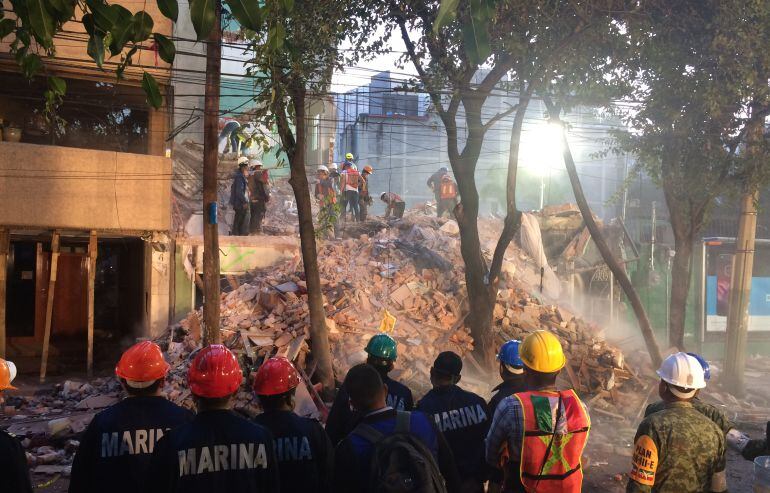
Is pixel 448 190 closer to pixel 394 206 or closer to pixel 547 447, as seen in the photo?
pixel 394 206

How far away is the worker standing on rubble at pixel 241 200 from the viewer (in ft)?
51.0

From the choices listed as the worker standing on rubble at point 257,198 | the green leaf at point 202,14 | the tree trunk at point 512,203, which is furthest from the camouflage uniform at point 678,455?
the worker standing on rubble at point 257,198

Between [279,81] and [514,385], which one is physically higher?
[279,81]

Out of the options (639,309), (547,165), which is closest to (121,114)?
(639,309)

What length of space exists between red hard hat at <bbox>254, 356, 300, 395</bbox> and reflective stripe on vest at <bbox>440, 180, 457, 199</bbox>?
15.9m

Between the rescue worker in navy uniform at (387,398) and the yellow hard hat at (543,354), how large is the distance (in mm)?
888

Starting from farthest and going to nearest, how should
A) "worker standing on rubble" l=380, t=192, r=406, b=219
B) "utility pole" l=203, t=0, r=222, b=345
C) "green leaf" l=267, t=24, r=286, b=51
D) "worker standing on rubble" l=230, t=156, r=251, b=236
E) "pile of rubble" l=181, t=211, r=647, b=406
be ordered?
1. "worker standing on rubble" l=380, t=192, r=406, b=219
2. "worker standing on rubble" l=230, t=156, r=251, b=236
3. "pile of rubble" l=181, t=211, r=647, b=406
4. "utility pole" l=203, t=0, r=222, b=345
5. "green leaf" l=267, t=24, r=286, b=51

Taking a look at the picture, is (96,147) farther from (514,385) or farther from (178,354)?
(514,385)

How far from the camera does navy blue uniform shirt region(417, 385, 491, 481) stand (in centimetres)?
426

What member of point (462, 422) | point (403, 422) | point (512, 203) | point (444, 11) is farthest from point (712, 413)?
point (512, 203)

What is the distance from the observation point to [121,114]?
53.2ft

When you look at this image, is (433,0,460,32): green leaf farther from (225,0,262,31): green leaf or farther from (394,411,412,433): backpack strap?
(394,411,412,433): backpack strap

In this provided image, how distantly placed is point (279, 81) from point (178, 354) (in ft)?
18.2

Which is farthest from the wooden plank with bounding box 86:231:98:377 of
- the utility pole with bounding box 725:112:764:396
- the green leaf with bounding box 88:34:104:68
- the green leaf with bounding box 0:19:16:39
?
the utility pole with bounding box 725:112:764:396
